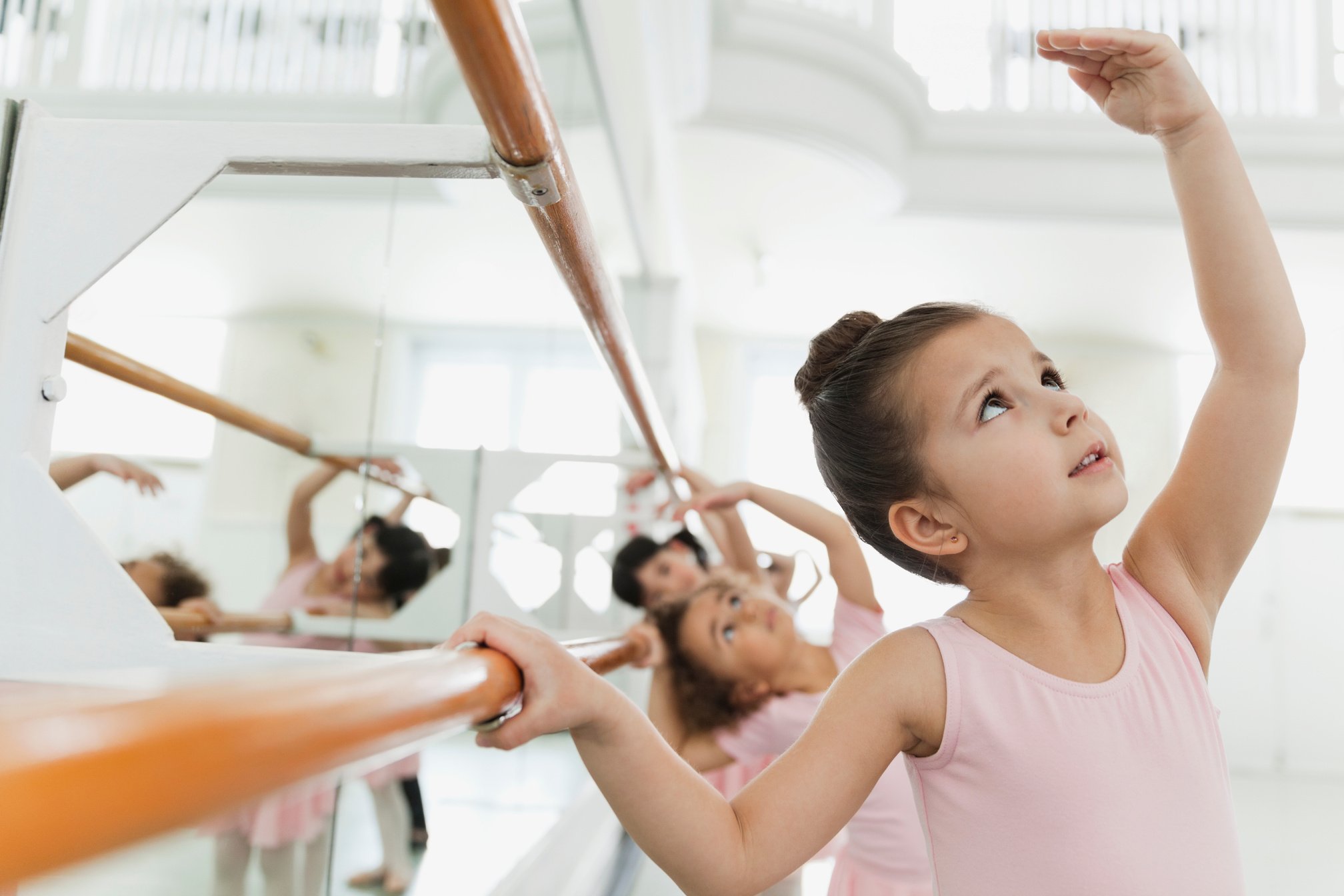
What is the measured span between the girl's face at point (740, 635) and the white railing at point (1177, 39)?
2888mm

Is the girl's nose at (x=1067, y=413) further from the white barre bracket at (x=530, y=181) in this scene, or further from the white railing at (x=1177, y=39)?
the white railing at (x=1177, y=39)

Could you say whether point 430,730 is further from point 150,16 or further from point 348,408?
point 348,408

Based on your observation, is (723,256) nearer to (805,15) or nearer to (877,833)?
(805,15)

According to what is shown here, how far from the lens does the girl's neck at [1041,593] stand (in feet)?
2.24

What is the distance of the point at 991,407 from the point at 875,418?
8 cm

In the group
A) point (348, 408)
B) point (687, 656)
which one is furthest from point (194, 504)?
point (687, 656)

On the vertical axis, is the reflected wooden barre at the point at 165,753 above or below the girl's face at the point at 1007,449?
below

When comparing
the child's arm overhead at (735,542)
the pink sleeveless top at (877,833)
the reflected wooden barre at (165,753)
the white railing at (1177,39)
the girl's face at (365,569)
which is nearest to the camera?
the reflected wooden barre at (165,753)

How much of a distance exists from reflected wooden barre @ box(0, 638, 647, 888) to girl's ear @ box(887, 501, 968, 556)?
0.51 metres

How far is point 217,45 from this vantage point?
29.5 inches

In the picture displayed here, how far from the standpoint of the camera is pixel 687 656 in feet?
5.53

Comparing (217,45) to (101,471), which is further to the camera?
(217,45)

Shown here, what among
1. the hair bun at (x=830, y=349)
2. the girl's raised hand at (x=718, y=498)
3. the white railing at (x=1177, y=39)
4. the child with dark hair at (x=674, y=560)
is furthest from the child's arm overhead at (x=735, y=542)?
the white railing at (x=1177, y=39)

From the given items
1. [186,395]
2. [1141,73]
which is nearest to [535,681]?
[186,395]
